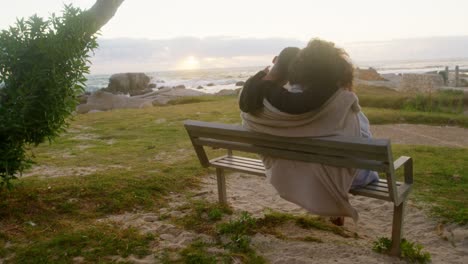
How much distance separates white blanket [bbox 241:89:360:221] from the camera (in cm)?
334

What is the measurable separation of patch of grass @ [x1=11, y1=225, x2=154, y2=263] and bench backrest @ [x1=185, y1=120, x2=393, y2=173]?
1039mm

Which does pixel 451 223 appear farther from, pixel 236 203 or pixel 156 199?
pixel 156 199

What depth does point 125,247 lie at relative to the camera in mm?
3623

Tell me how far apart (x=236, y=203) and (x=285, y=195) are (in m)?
1.35

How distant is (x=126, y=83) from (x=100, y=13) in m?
35.8

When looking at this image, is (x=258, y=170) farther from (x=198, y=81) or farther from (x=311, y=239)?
(x=198, y=81)

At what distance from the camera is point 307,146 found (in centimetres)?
343

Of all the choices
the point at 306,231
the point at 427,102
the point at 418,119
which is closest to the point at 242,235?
the point at 306,231

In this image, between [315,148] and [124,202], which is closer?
[315,148]

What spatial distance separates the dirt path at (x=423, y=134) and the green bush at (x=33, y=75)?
6.61 metres

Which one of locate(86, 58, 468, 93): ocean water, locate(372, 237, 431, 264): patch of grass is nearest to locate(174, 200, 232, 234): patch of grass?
locate(372, 237, 431, 264): patch of grass

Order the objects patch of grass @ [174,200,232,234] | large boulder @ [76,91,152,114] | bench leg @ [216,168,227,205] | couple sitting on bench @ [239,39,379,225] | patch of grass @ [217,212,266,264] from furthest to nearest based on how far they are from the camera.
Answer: large boulder @ [76,91,152,114]
bench leg @ [216,168,227,205]
patch of grass @ [174,200,232,234]
patch of grass @ [217,212,266,264]
couple sitting on bench @ [239,39,379,225]

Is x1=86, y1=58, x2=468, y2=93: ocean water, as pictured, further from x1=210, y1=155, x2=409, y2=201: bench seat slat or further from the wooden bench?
the wooden bench

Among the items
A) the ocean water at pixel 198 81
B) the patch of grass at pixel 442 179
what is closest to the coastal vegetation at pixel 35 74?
Result: the patch of grass at pixel 442 179
